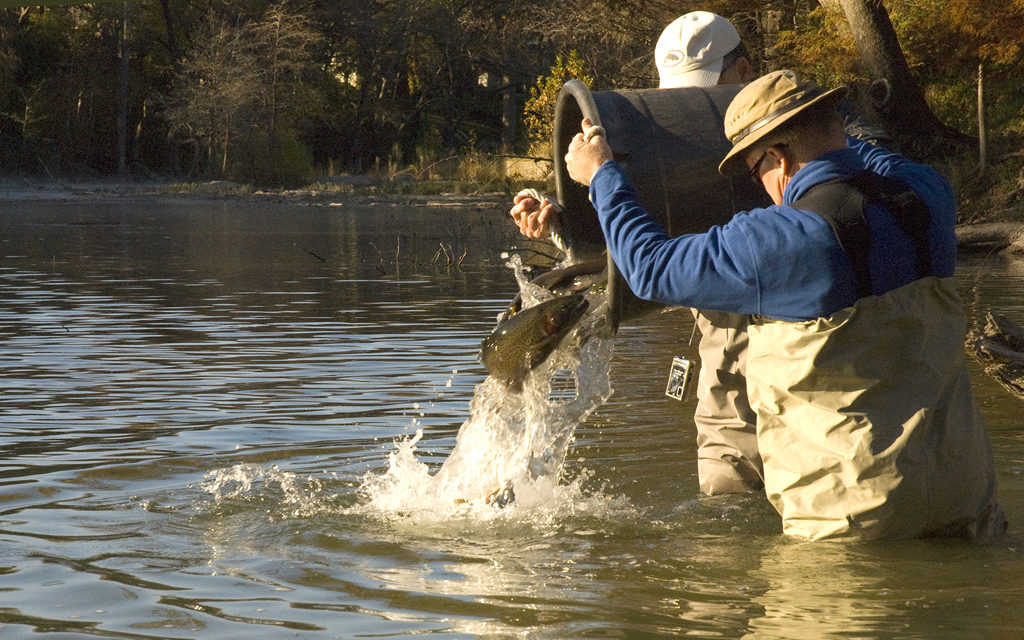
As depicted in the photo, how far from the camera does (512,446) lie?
5.76m

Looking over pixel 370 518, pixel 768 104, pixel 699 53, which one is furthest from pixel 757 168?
pixel 370 518

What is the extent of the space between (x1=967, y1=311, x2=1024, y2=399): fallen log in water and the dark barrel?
6.00 feet

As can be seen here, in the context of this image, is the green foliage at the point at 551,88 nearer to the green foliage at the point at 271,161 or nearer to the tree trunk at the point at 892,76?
the tree trunk at the point at 892,76

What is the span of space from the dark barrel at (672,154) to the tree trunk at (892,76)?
14.2 meters

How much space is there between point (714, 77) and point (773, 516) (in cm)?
168

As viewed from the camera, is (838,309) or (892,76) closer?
(838,309)

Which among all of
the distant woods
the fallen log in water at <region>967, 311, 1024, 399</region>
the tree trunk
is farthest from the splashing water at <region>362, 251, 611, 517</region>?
the distant woods

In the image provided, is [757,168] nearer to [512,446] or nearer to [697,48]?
[697,48]

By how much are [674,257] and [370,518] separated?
1.93 meters

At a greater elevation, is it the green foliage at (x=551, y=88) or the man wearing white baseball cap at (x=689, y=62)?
the green foliage at (x=551, y=88)

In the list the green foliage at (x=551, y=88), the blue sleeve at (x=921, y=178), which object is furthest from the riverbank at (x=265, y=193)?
the blue sleeve at (x=921, y=178)

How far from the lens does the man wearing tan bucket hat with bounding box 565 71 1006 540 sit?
13.1 feet

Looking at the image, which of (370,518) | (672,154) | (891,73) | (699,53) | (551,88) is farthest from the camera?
(551,88)

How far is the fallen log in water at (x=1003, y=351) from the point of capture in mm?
6258
